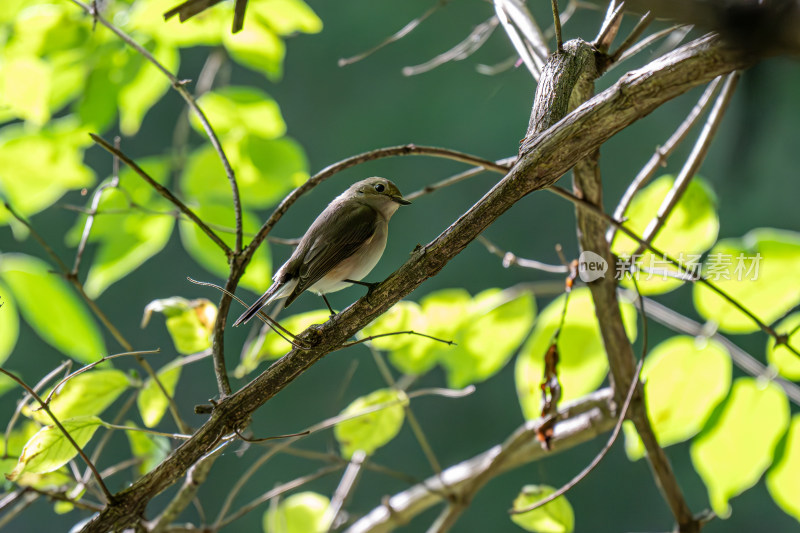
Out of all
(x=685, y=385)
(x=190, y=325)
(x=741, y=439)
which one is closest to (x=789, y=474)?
(x=741, y=439)

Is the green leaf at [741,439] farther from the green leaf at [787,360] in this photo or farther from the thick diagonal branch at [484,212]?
the thick diagonal branch at [484,212]

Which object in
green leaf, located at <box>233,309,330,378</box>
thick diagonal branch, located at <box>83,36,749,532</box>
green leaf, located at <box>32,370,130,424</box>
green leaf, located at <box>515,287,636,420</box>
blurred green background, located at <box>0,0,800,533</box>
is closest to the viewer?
thick diagonal branch, located at <box>83,36,749,532</box>

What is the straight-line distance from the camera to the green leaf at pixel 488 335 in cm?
120

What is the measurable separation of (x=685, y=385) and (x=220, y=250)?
80cm

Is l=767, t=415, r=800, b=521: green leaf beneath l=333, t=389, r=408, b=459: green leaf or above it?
beneath

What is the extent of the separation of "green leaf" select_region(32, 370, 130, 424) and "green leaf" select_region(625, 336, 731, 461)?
816mm

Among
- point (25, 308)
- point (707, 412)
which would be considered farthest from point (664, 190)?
point (25, 308)

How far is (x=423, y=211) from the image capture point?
318 cm

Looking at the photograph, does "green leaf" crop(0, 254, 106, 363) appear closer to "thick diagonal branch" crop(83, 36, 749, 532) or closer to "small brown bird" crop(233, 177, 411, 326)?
"small brown bird" crop(233, 177, 411, 326)

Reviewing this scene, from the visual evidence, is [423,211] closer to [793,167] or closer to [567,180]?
[567,180]

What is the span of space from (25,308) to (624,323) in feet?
3.15

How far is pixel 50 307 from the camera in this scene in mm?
1090

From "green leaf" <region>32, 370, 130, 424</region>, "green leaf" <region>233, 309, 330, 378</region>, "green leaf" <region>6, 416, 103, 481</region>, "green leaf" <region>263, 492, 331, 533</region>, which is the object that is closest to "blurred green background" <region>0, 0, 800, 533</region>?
"green leaf" <region>263, 492, 331, 533</region>

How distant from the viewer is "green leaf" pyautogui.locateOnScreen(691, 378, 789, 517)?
3.62 ft
